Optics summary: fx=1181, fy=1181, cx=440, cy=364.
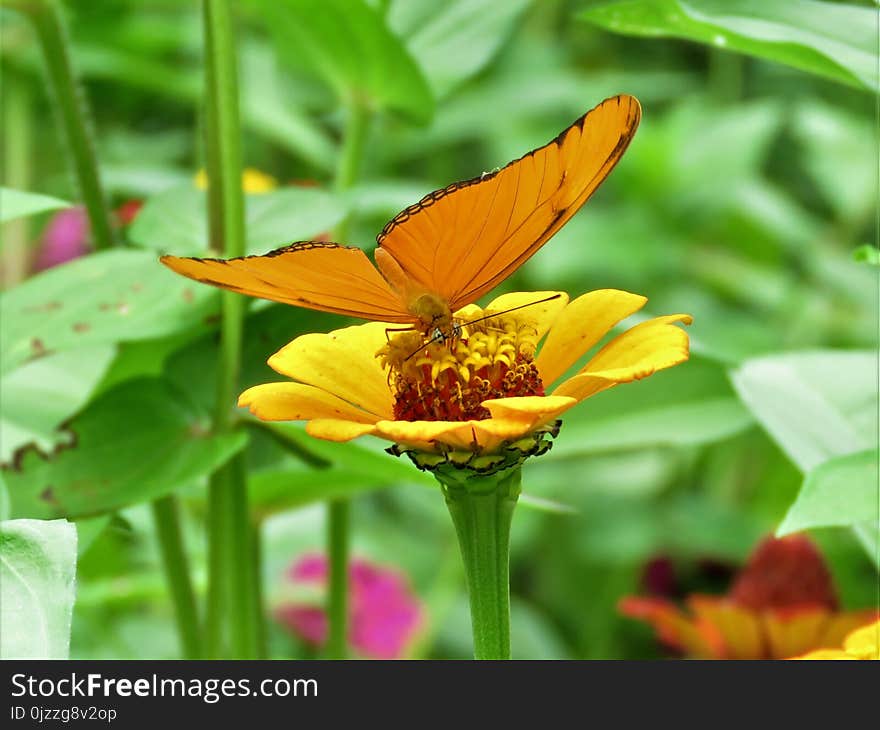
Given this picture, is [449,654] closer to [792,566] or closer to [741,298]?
[792,566]

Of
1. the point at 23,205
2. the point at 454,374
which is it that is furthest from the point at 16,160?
the point at 454,374

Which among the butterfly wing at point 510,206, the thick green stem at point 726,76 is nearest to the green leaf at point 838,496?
the butterfly wing at point 510,206

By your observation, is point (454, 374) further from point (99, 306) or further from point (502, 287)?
point (502, 287)

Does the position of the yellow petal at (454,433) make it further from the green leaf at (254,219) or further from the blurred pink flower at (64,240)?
the blurred pink flower at (64,240)

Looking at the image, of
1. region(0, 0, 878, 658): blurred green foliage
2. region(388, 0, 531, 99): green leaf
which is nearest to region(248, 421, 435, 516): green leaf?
region(0, 0, 878, 658): blurred green foliage

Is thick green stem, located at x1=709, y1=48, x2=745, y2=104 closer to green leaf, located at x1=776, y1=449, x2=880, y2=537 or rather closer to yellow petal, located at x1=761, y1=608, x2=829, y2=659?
yellow petal, located at x1=761, y1=608, x2=829, y2=659
